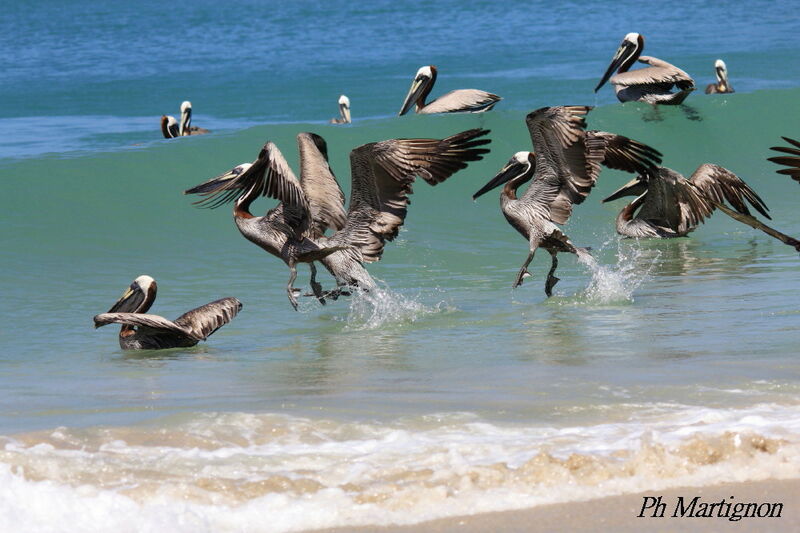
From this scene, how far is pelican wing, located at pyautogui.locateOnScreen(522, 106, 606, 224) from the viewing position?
30.0 feet

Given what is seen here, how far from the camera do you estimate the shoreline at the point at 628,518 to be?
3875 mm

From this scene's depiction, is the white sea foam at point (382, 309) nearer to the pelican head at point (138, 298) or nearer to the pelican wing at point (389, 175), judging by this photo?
the pelican wing at point (389, 175)

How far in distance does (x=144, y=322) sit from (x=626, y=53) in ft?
37.0

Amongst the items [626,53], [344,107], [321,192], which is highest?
[321,192]

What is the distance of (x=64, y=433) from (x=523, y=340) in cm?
299

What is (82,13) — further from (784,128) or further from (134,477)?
(134,477)

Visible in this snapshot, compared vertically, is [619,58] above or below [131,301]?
below

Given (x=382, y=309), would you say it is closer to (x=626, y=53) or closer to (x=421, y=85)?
(x=421, y=85)

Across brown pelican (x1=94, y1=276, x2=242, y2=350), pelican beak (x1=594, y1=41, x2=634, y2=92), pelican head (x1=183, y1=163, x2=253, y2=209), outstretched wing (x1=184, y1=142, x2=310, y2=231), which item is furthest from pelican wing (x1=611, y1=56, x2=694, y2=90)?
brown pelican (x1=94, y1=276, x2=242, y2=350)

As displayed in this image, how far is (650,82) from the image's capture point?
1605 centimetres

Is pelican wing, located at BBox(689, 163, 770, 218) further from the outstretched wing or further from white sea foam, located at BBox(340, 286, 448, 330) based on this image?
the outstretched wing

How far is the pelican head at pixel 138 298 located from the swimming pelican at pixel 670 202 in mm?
5113

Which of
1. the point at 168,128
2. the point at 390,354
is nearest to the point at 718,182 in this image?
the point at 390,354

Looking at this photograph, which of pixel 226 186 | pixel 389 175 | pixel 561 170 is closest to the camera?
pixel 226 186
